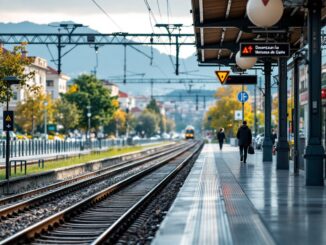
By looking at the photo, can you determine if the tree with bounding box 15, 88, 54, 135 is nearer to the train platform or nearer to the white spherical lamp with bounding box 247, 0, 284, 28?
the train platform

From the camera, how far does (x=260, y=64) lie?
1524 inches

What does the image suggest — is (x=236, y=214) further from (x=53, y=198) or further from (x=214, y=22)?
(x=214, y=22)

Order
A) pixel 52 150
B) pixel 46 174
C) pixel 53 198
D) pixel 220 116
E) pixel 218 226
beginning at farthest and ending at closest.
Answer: pixel 220 116, pixel 52 150, pixel 46 174, pixel 53 198, pixel 218 226

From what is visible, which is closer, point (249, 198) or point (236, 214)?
point (236, 214)

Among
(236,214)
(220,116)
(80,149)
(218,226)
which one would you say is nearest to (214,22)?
(236,214)

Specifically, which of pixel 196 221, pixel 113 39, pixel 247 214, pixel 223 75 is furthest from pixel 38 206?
pixel 113 39

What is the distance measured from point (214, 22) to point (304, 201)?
1142 centimetres

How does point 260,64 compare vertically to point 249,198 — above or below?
above

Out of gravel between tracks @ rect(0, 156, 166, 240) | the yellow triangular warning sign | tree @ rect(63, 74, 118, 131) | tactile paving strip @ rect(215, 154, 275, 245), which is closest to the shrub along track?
gravel between tracks @ rect(0, 156, 166, 240)

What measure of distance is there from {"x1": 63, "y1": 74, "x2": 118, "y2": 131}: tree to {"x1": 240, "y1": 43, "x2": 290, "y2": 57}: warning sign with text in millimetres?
86401

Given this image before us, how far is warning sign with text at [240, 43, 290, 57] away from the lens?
23.1m

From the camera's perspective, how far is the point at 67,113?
107750 mm

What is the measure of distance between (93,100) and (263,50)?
88647 millimetres

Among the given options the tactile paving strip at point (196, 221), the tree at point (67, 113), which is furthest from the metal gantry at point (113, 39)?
the tree at point (67, 113)
